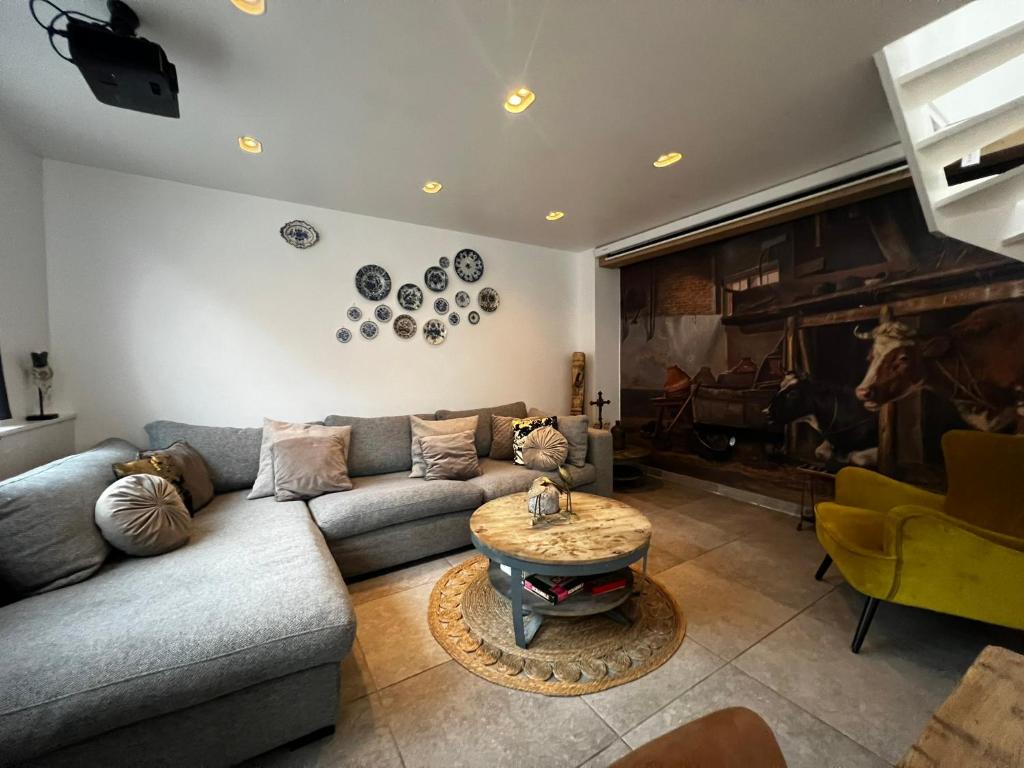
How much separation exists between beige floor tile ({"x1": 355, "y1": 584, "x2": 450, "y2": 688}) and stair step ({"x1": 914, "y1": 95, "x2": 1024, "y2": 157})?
3167 mm

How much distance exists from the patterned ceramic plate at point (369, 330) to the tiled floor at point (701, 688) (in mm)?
1954

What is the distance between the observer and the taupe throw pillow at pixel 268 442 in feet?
7.95

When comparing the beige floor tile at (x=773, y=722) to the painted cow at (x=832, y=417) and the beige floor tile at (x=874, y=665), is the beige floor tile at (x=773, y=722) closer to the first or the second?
the beige floor tile at (x=874, y=665)

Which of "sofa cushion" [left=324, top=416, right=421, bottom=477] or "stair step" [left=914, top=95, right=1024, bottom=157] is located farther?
"sofa cushion" [left=324, top=416, right=421, bottom=477]

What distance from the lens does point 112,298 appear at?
8.07ft

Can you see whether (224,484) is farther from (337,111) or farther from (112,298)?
(337,111)

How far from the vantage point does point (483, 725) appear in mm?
1368

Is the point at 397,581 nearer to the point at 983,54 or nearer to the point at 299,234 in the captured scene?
the point at 299,234

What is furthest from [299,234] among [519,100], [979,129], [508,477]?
[979,129]

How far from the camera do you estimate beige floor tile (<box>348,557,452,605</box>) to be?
2.18m

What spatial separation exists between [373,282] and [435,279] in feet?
1.84

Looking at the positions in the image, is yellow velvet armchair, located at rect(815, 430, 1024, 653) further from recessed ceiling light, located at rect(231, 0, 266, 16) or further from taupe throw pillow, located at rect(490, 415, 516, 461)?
recessed ceiling light, located at rect(231, 0, 266, 16)

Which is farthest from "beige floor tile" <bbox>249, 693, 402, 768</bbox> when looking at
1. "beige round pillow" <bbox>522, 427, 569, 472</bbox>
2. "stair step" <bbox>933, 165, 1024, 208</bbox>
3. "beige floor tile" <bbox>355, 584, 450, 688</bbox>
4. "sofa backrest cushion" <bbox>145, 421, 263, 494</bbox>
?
"stair step" <bbox>933, 165, 1024, 208</bbox>

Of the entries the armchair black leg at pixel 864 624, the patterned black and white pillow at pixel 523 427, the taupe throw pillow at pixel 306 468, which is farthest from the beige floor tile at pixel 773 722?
the taupe throw pillow at pixel 306 468
